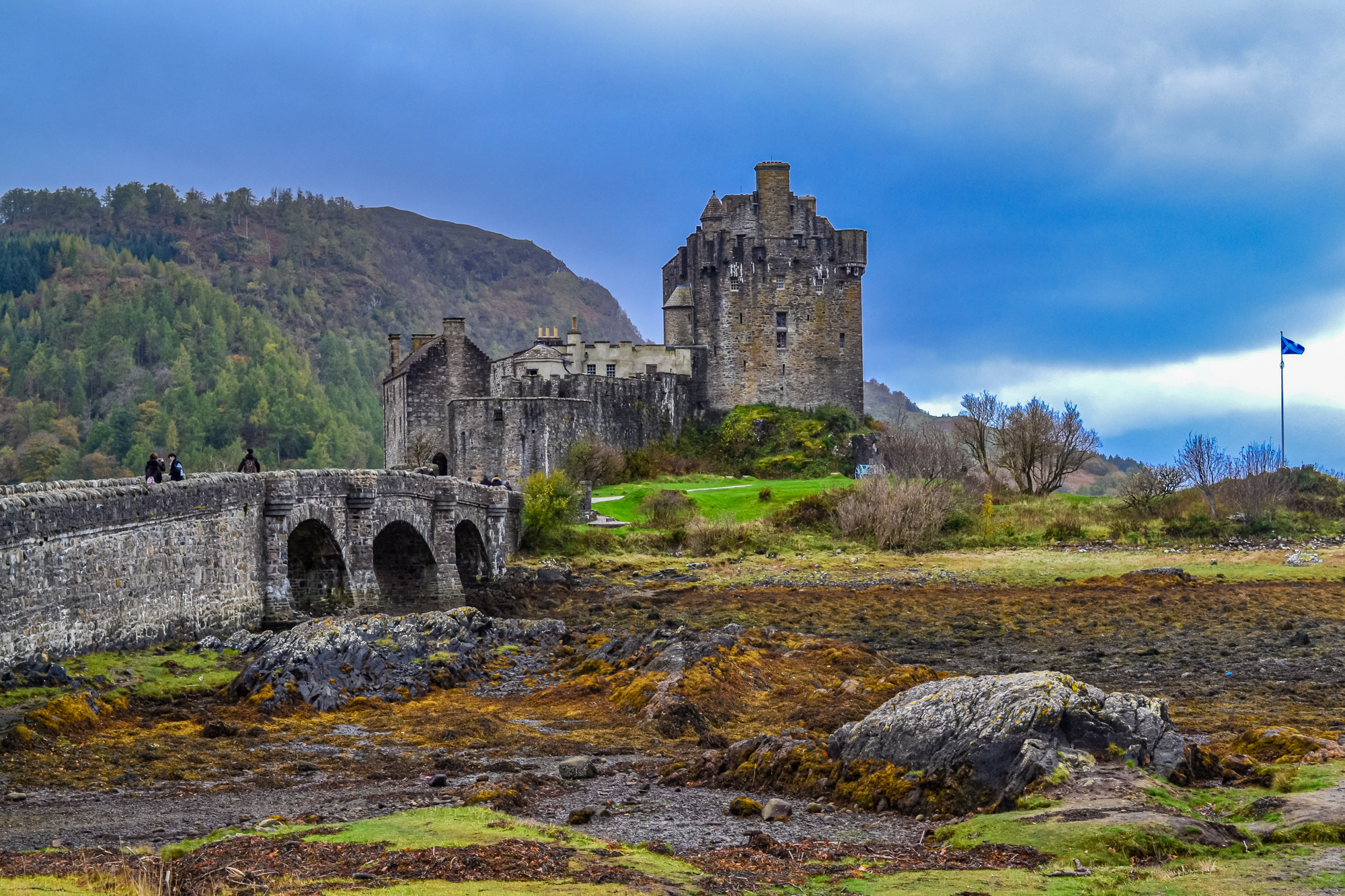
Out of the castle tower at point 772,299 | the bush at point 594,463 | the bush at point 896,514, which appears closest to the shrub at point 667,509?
the bush at point 896,514

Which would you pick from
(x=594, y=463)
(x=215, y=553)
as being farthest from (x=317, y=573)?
(x=594, y=463)

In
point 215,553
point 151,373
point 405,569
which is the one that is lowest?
point 405,569

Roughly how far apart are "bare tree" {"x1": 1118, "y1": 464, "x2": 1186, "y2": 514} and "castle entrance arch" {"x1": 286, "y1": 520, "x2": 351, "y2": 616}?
113 feet

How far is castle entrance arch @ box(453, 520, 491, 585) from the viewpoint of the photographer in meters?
41.5

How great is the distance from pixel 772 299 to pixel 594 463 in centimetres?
1881

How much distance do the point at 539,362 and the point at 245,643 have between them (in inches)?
1850

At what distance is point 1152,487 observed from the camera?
5500 cm

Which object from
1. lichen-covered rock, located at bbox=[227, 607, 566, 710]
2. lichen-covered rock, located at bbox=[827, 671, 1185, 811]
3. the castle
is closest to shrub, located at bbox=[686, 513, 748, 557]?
the castle

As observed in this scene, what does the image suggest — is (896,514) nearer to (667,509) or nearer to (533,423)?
(667,509)

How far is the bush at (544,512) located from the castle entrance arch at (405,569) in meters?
11.1

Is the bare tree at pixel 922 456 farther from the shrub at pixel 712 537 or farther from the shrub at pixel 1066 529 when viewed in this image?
the shrub at pixel 712 537

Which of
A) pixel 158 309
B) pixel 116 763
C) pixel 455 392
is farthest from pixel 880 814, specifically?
pixel 158 309

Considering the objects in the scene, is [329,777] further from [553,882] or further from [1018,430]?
[1018,430]

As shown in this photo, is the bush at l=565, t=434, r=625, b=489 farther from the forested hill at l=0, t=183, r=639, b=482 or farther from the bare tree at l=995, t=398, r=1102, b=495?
the forested hill at l=0, t=183, r=639, b=482
